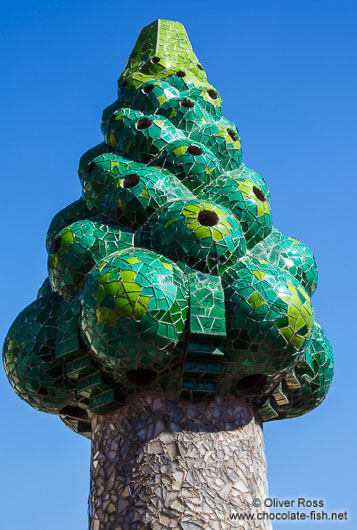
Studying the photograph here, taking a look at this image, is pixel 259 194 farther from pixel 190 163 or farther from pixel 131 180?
pixel 131 180

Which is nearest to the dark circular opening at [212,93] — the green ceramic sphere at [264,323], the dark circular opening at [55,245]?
the dark circular opening at [55,245]

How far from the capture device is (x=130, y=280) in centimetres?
941

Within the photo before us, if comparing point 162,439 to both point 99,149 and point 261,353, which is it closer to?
point 261,353

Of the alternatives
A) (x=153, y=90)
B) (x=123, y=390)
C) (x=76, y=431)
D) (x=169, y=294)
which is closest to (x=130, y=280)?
(x=169, y=294)

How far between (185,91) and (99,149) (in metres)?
1.76

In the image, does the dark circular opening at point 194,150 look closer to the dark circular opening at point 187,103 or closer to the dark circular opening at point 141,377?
the dark circular opening at point 187,103

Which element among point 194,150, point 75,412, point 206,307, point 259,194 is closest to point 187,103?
point 194,150

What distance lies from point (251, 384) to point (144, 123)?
4.45 meters

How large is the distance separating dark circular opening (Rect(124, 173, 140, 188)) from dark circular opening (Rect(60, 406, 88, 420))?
3.36m

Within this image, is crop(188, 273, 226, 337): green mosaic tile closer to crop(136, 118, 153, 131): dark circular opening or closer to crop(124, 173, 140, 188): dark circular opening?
crop(124, 173, 140, 188): dark circular opening

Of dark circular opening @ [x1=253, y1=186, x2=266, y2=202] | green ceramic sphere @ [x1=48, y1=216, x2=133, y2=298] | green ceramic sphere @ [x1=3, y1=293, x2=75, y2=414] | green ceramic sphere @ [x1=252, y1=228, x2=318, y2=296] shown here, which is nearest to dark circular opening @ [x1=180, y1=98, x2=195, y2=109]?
dark circular opening @ [x1=253, y1=186, x2=266, y2=202]

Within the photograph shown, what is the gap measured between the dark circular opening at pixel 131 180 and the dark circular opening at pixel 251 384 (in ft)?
10.6

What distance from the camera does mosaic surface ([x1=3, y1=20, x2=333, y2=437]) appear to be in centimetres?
946

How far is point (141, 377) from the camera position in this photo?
9.91 m
